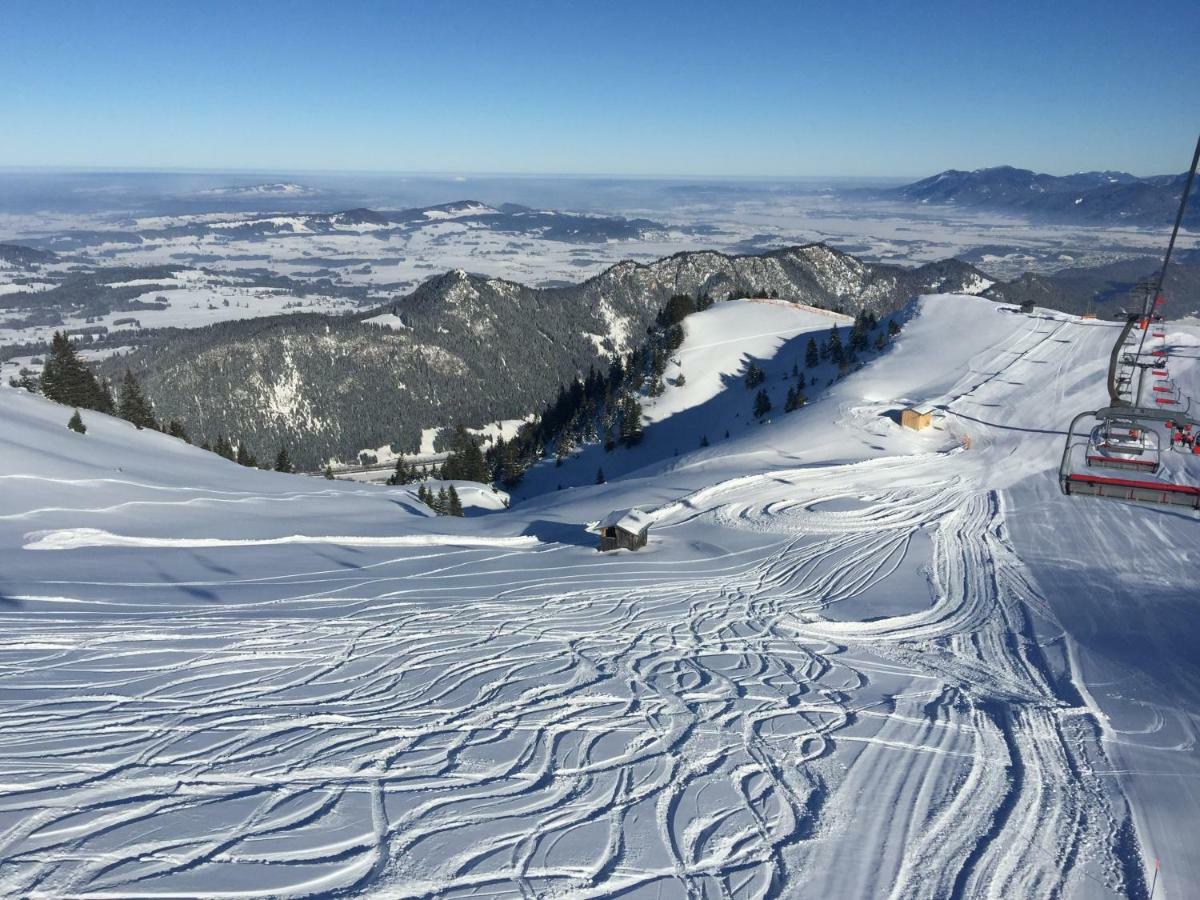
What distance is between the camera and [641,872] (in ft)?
26.8

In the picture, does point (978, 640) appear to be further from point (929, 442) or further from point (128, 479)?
point (128, 479)

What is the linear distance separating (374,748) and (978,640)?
14.2m

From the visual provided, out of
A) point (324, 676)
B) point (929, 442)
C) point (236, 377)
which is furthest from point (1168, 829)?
point (236, 377)

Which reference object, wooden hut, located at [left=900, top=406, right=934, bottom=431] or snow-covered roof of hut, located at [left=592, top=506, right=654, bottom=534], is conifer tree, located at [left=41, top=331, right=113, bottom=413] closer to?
snow-covered roof of hut, located at [left=592, top=506, right=654, bottom=534]

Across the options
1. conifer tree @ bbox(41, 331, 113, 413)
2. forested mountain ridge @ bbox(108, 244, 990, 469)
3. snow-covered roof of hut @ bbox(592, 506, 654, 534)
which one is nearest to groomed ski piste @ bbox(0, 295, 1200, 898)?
snow-covered roof of hut @ bbox(592, 506, 654, 534)

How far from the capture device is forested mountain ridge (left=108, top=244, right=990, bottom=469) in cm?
13412

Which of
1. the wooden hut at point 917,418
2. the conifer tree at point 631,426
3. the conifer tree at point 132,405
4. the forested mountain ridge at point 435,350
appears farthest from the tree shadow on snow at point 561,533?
the forested mountain ridge at point 435,350

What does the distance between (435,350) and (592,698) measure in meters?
153

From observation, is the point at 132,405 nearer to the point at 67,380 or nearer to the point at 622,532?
the point at 67,380

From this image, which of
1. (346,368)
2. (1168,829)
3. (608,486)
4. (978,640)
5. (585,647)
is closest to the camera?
(1168,829)

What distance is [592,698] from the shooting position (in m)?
12.8

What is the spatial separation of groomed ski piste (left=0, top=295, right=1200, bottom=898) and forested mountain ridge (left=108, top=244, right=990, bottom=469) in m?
88.2

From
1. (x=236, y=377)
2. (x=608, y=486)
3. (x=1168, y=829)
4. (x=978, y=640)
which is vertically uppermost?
(x=1168, y=829)

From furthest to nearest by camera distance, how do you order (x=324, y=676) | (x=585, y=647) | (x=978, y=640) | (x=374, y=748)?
(x=978, y=640) < (x=585, y=647) < (x=324, y=676) < (x=374, y=748)
